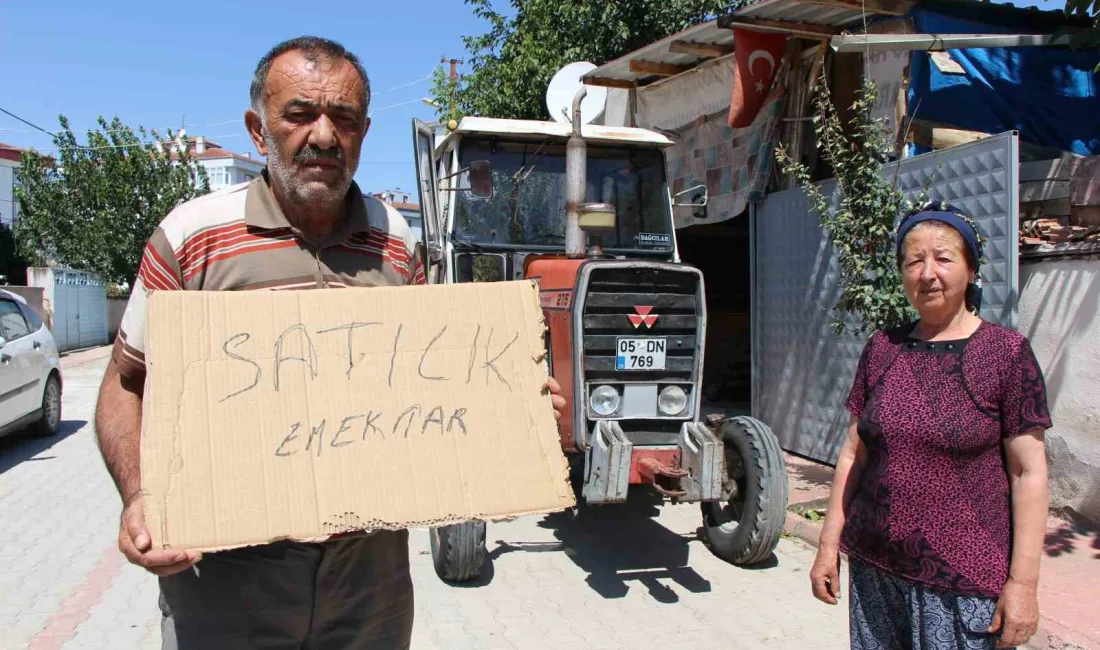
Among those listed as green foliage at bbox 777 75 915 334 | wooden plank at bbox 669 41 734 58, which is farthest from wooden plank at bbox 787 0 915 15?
wooden plank at bbox 669 41 734 58

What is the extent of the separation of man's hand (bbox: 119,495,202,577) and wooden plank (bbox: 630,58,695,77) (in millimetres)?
8301

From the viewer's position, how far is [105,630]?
4168 millimetres

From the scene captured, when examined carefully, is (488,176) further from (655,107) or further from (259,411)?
(655,107)

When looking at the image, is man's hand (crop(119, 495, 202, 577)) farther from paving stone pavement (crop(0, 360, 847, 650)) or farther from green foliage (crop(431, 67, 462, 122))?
green foliage (crop(431, 67, 462, 122))

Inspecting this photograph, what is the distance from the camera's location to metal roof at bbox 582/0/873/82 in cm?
634

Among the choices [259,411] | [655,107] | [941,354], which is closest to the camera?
[259,411]

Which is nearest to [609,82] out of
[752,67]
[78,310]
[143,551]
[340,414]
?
[752,67]

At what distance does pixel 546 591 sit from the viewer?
185 inches

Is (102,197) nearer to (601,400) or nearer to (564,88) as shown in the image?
(564,88)

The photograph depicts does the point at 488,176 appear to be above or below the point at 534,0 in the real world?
below

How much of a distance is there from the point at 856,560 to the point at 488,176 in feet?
11.0

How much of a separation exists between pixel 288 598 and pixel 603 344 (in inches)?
119

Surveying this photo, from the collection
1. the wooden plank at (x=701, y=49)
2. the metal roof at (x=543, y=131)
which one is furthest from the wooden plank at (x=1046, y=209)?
the wooden plank at (x=701, y=49)

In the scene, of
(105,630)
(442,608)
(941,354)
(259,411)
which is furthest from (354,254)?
(105,630)
